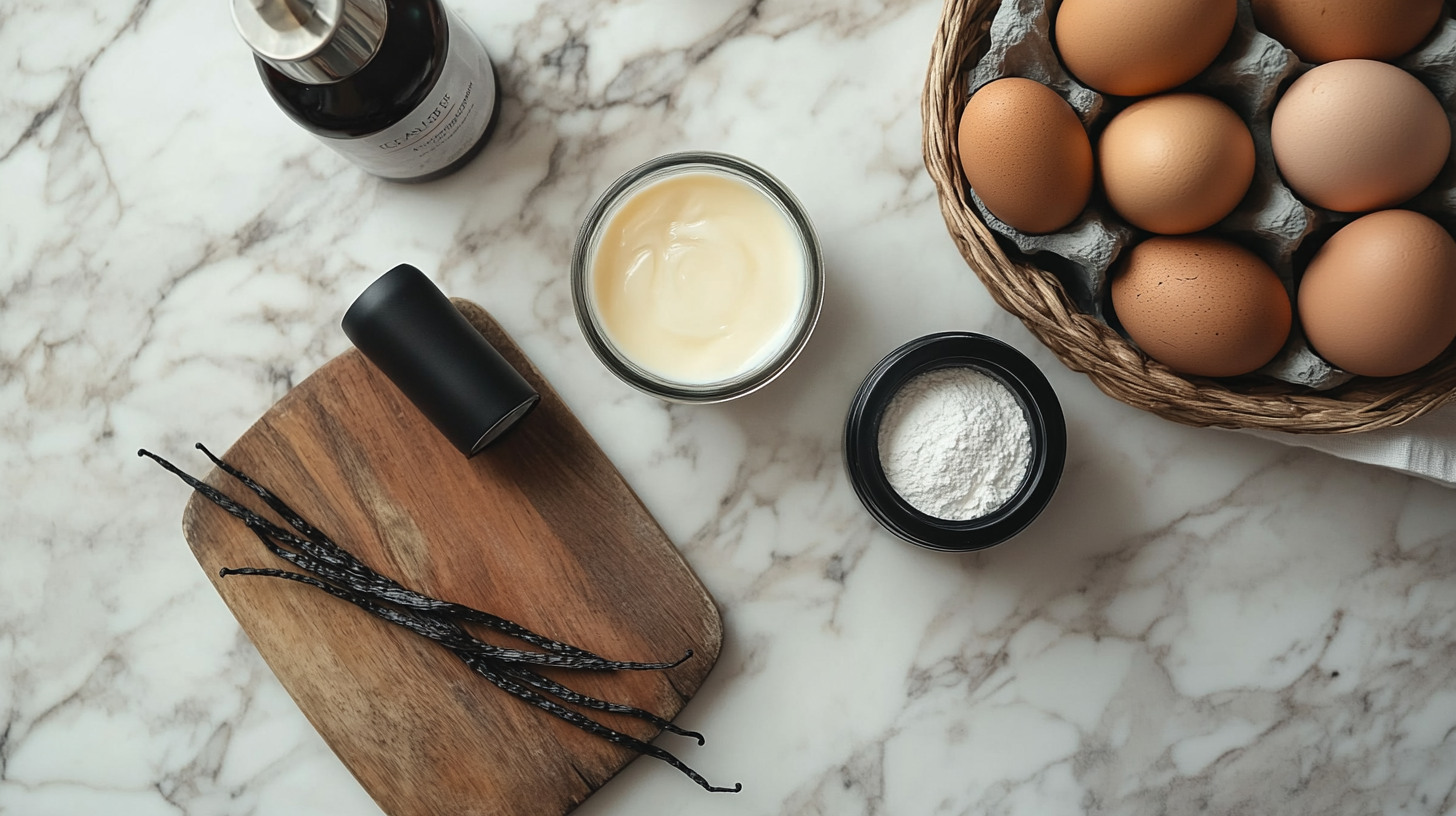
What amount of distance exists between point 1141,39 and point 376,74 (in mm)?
552

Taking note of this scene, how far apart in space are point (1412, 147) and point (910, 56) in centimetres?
41

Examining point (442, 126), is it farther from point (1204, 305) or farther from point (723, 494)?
point (1204, 305)

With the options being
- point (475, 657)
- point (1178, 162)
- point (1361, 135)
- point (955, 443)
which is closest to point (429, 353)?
point (475, 657)

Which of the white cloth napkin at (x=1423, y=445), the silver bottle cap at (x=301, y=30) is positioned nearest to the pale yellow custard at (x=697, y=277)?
the silver bottle cap at (x=301, y=30)

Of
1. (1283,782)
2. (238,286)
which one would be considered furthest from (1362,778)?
(238,286)

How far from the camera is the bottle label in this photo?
0.68 meters

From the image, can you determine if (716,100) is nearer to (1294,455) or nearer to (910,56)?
(910,56)

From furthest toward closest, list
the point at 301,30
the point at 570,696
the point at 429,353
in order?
1. the point at 570,696
2. the point at 429,353
3. the point at 301,30

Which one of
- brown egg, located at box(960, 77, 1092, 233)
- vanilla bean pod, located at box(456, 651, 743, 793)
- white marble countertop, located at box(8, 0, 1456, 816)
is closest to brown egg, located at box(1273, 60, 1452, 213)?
brown egg, located at box(960, 77, 1092, 233)

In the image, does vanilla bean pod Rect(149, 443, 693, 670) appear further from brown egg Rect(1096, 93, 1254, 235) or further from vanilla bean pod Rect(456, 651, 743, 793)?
brown egg Rect(1096, 93, 1254, 235)

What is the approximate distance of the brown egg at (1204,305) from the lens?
632mm

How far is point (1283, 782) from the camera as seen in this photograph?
0.87 metres

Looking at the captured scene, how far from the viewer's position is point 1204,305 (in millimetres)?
631

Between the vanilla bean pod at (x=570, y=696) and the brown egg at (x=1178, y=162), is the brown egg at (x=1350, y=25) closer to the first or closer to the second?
the brown egg at (x=1178, y=162)
